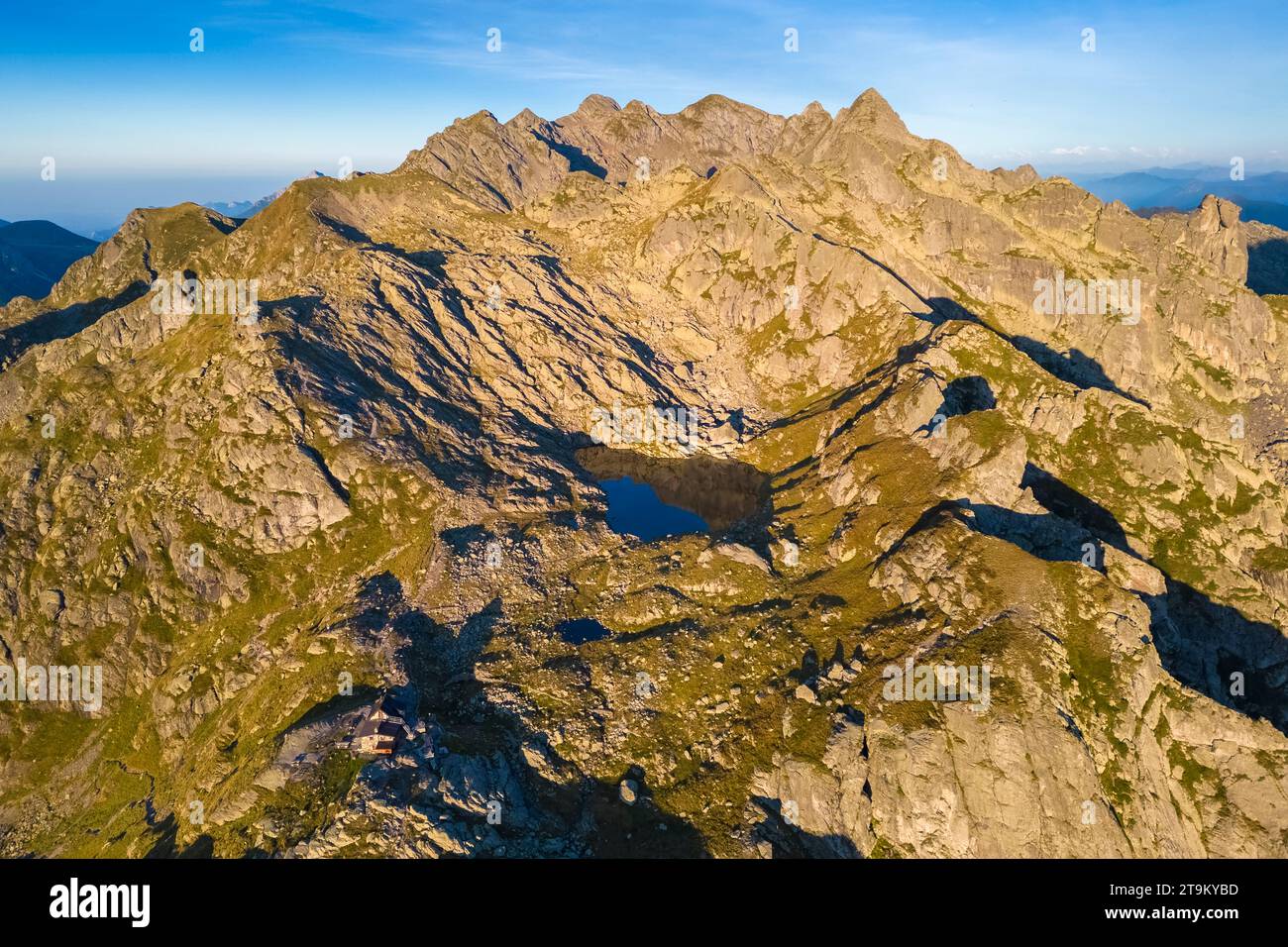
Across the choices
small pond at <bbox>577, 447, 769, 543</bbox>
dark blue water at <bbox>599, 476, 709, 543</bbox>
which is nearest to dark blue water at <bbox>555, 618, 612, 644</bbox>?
dark blue water at <bbox>599, 476, 709, 543</bbox>

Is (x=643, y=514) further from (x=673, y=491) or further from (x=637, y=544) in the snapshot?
(x=637, y=544)

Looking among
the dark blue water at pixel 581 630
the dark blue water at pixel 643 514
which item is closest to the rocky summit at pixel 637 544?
the dark blue water at pixel 581 630

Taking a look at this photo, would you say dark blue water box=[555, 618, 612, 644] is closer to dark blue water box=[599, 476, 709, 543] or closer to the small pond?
dark blue water box=[599, 476, 709, 543]

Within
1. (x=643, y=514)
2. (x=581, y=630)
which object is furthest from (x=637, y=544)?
(x=581, y=630)

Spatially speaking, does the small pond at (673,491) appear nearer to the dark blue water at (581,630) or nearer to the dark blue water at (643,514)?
the dark blue water at (643,514)
